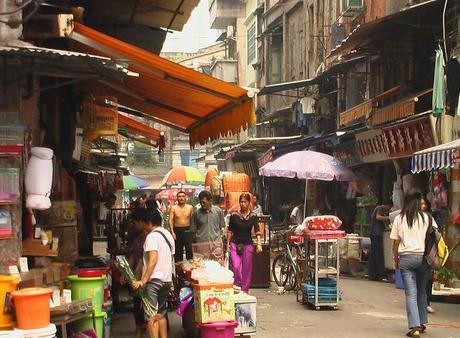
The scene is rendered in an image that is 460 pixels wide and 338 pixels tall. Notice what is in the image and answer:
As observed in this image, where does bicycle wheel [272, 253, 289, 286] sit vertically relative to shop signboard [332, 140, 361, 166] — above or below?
below

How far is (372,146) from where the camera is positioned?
19078 mm

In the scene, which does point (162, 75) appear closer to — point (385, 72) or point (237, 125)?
point (237, 125)

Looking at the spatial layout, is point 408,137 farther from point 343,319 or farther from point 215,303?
point 215,303

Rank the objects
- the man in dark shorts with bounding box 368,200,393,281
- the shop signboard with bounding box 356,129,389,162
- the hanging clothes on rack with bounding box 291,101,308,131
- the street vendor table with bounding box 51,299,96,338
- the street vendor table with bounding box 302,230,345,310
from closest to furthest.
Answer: the street vendor table with bounding box 51,299,96,338 → the street vendor table with bounding box 302,230,345,310 → the man in dark shorts with bounding box 368,200,393,281 → the shop signboard with bounding box 356,129,389,162 → the hanging clothes on rack with bounding box 291,101,308,131

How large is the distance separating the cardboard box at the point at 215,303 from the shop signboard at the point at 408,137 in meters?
8.45

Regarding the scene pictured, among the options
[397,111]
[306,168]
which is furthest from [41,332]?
[306,168]

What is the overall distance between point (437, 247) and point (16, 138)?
18.3 ft

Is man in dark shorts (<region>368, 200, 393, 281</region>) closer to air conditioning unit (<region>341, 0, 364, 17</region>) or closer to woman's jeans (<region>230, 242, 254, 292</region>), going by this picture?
woman's jeans (<region>230, 242, 254, 292</region>)

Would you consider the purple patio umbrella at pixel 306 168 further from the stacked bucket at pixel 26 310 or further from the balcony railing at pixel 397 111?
the stacked bucket at pixel 26 310

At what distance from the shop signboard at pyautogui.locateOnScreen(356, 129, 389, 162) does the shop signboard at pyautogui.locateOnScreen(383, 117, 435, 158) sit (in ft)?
1.17

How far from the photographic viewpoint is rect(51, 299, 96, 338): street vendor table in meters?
6.79

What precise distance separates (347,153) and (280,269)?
7.48m

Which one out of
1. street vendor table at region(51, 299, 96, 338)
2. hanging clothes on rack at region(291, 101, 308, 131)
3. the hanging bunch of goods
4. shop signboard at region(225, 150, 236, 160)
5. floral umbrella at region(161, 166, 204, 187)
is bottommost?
street vendor table at region(51, 299, 96, 338)

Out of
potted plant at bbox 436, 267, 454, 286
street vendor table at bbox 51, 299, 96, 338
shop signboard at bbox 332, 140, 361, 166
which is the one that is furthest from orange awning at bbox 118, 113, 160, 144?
street vendor table at bbox 51, 299, 96, 338
